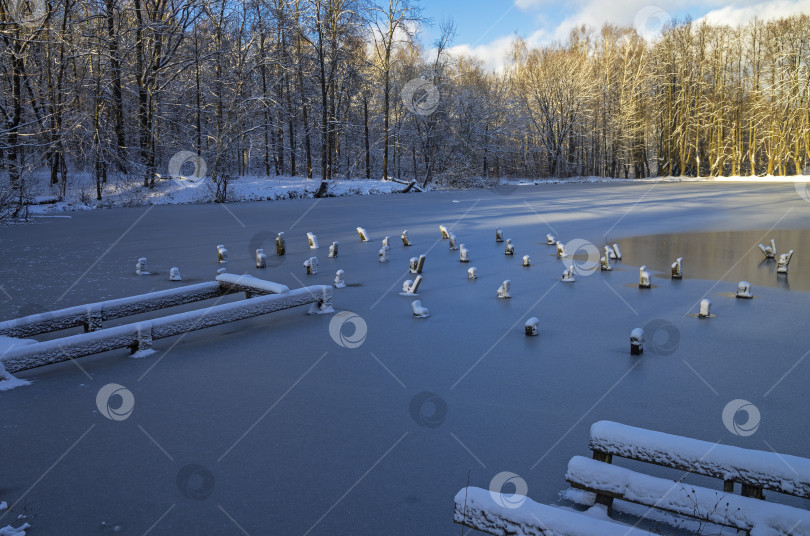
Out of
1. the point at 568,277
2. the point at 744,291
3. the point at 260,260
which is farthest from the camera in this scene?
the point at 260,260

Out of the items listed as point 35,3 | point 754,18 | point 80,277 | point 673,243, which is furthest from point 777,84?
point 80,277

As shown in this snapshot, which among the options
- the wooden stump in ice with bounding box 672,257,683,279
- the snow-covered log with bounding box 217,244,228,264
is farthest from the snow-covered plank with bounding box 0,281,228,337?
the wooden stump in ice with bounding box 672,257,683,279

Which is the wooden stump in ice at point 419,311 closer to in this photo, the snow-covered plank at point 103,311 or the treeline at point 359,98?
the snow-covered plank at point 103,311

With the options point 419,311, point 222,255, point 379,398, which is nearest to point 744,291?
point 419,311

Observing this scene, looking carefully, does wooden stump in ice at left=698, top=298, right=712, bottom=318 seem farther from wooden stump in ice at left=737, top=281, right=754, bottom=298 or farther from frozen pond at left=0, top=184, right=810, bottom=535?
wooden stump in ice at left=737, top=281, right=754, bottom=298

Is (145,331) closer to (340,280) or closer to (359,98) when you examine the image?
(340,280)

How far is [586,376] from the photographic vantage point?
419 cm

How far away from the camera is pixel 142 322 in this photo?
4.79 m

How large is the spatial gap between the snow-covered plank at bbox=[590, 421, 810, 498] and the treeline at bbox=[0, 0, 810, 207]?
14.9m

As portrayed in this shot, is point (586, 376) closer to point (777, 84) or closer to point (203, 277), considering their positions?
point (203, 277)

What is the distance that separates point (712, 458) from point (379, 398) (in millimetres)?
2069

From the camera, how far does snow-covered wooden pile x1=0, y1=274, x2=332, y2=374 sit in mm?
4203

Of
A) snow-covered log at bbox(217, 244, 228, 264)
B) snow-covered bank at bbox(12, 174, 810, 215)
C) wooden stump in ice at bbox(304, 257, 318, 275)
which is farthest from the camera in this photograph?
snow-covered bank at bbox(12, 174, 810, 215)

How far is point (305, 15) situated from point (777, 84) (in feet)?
109
